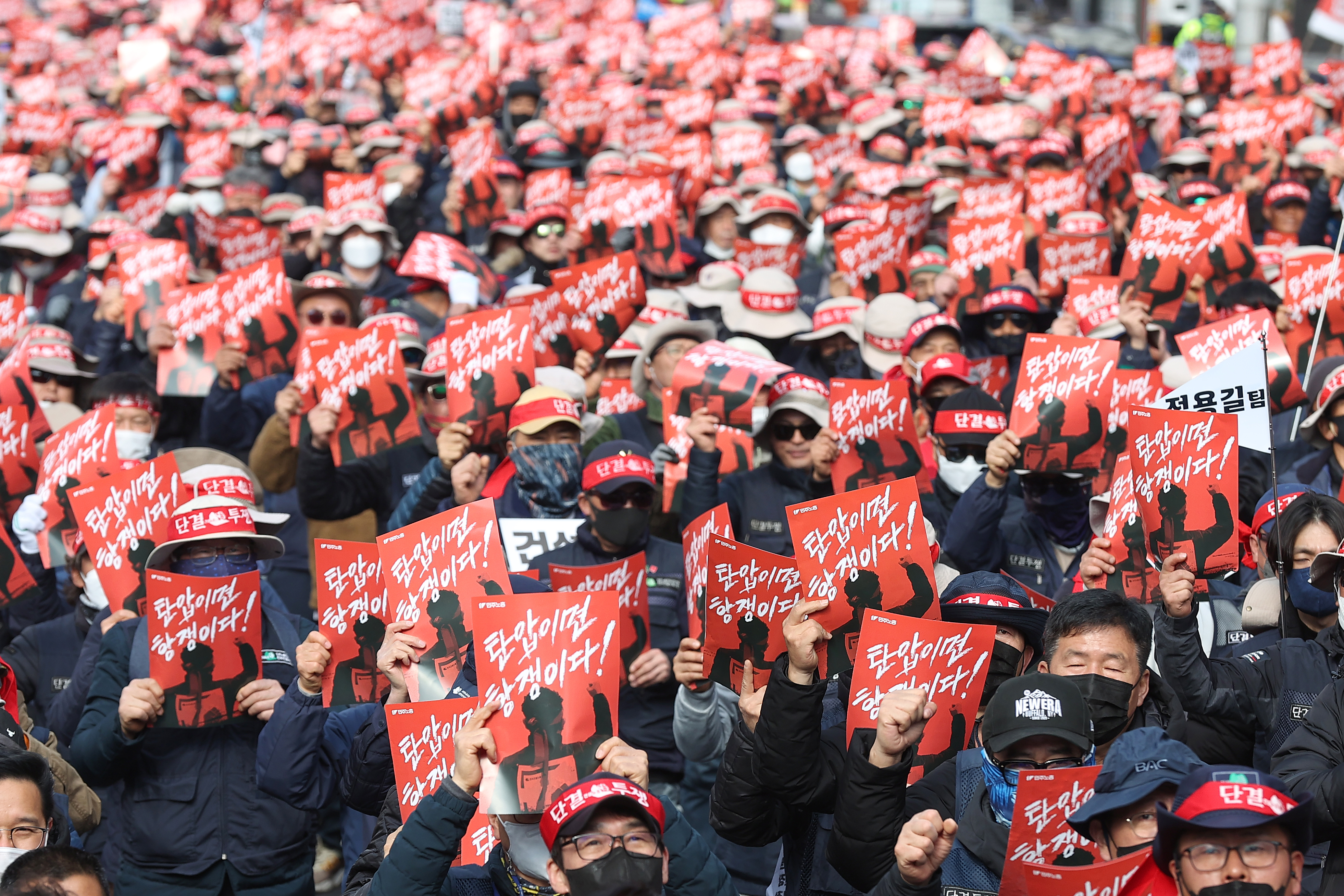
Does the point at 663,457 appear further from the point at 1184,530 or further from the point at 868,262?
the point at 868,262

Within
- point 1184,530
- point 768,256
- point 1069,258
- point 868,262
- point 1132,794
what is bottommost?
point 768,256

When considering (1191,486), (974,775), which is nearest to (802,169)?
(1191,486)

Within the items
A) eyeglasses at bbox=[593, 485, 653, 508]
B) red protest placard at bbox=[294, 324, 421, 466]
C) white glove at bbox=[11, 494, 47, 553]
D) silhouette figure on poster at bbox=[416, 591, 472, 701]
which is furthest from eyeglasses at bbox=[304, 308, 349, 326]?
silhouette figure on poster at bbox=[416, 591, 472, 701]

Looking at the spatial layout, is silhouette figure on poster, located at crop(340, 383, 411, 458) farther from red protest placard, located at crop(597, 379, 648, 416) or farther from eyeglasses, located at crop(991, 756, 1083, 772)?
eyeglasses, located at crop(991, 756, 1083, 772)

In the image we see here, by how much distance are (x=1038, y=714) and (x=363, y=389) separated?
4.13m

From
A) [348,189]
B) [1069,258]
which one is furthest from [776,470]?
[348,189]

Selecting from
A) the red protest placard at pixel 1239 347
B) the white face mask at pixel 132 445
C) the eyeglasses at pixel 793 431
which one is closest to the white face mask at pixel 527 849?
the eyeglasses at pixel 793 431

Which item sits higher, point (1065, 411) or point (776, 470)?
point (1065, 411)

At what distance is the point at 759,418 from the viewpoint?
746 cm

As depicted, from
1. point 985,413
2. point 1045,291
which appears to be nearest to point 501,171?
point 1045,291

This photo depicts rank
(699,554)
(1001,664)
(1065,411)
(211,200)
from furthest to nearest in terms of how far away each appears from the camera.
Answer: (211,200)
(1065,411)
(699,554)
(1001,664)

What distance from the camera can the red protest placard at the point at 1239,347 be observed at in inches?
275

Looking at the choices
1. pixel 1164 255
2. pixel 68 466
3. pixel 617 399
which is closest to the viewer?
pixel 68 466

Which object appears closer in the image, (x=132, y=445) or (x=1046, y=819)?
(x=1046, y=819)
